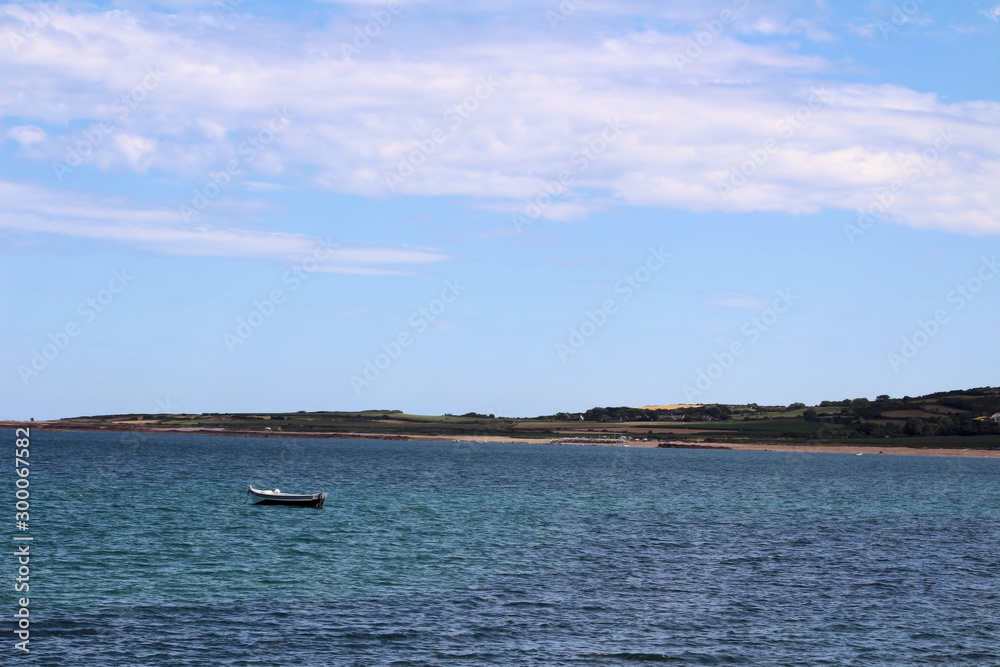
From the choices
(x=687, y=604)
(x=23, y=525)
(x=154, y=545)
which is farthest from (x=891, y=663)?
(x=23, y=525)

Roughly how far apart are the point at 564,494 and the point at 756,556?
4377cm

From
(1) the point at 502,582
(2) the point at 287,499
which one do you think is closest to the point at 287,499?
(2) the point at 287,499

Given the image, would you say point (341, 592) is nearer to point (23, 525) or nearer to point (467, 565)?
point (467, 565)

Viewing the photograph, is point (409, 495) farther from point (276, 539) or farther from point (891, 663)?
point (891, 663)

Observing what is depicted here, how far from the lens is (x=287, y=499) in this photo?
2990 inches

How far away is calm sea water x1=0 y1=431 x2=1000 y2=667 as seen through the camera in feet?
103

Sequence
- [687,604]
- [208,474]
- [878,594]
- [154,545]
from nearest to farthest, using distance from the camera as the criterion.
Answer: [687,604] → [878,594] → [154,545] → [208,474]

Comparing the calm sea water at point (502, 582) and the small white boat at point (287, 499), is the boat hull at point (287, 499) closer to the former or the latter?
the small white boat at point (287, 499)

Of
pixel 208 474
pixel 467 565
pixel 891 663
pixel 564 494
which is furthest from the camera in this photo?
pixel 208 474

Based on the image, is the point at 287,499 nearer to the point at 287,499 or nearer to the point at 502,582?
the point at 287,499

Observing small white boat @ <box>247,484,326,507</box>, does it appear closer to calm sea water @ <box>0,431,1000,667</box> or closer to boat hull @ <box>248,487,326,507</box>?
boat hull @ <box>248,487,326,507</box>

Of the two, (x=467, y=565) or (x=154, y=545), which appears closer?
(x=467, y=565)

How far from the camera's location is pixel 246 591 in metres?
39.7

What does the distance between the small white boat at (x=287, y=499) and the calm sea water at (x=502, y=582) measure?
2817mm
